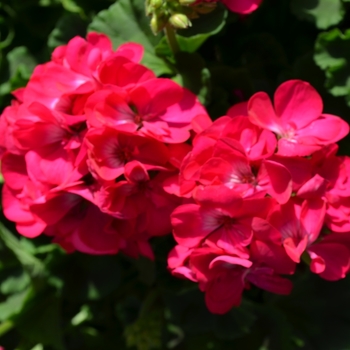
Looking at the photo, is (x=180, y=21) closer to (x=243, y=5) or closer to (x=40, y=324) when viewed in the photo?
(x=243, y=5)

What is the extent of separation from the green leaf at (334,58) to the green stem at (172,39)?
0.85 feet

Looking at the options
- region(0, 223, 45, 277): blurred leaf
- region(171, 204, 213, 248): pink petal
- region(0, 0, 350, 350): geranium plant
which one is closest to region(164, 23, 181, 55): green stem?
region(0, 0, 350, 350): geranium plant

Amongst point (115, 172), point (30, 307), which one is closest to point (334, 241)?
point (115, 172)

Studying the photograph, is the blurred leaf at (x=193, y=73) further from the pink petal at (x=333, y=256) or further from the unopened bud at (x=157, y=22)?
the pink petal at (x=333, y=256)

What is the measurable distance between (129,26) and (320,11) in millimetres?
358

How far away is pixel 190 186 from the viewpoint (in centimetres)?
85

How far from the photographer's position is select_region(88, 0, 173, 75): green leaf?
1152 mm

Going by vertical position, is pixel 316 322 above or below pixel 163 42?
below

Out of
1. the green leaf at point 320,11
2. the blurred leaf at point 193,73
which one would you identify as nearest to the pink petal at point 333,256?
the blurred leaf at point 193,73

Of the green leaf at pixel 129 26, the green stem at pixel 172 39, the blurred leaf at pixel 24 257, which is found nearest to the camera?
the green stem at pixel 172 39

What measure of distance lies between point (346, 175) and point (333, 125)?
0.08 meters

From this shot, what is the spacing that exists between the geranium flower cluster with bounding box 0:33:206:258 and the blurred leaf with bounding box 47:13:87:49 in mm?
238

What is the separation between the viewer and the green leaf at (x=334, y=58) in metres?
1.11

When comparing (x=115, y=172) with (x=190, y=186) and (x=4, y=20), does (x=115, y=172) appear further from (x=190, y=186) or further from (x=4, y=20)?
(x=4, y=20)
